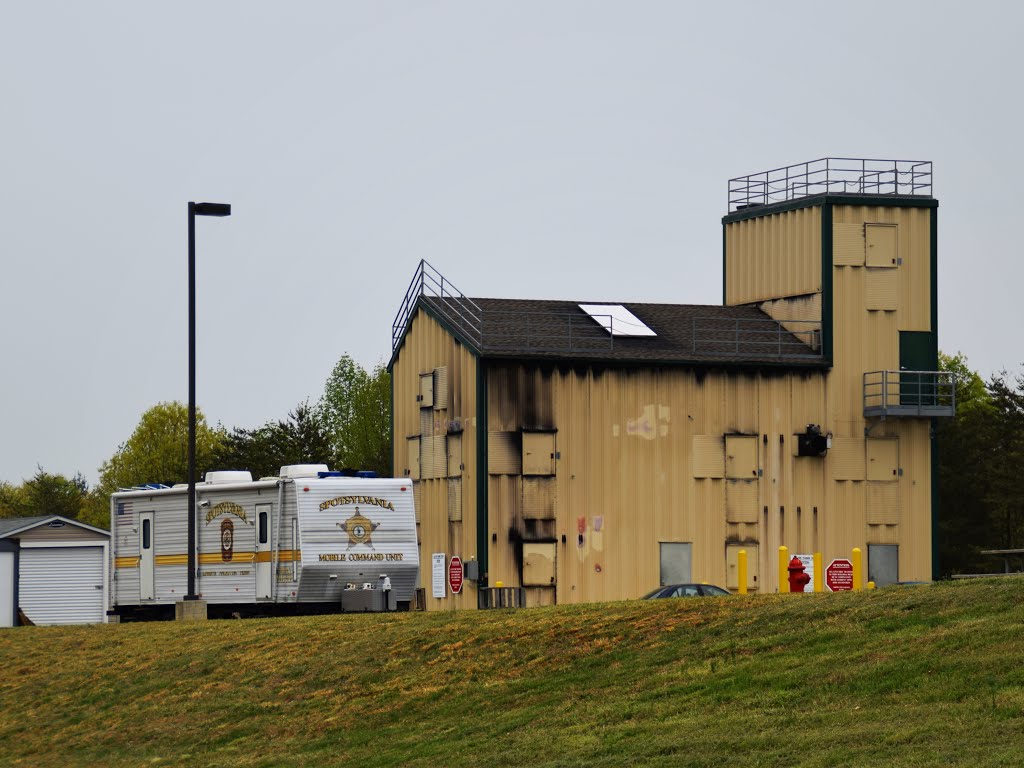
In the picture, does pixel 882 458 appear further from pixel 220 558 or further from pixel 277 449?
pixel 277 449

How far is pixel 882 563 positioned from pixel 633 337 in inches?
354

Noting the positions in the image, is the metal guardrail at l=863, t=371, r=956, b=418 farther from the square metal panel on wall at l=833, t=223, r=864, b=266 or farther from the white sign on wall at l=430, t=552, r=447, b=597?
the white sign on wall at l=430, t=552, r=447, b=597

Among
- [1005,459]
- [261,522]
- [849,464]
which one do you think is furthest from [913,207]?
[1005,459]

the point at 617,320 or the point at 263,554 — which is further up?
the point at 617,320

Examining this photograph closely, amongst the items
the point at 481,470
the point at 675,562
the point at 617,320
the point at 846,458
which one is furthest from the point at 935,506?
the point at 481,470

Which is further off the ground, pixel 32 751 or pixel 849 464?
pixel 849 464

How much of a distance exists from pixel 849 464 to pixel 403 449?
39.8 feet

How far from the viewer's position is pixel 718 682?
22.2m

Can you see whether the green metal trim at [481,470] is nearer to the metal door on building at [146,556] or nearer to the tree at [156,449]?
the metal door on building at [146,556]

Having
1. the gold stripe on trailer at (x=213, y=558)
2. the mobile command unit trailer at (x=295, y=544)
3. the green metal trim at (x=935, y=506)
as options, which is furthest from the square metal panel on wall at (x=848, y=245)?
the gold stripe on trailer at (x=213, y=558)

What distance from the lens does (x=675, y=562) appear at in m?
46.6

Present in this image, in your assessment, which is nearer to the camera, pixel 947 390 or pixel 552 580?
pixel 552 580

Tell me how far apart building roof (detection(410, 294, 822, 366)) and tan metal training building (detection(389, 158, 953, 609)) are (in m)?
0.08

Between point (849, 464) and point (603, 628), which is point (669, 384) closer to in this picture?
point (849, 464)
